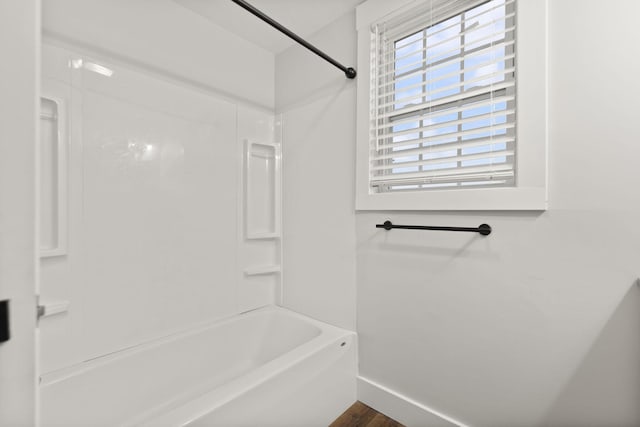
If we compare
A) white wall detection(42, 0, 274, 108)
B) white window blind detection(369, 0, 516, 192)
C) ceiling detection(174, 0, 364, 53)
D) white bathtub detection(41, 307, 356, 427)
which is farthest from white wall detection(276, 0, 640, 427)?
white wall detection(42, 0, 274, 108)

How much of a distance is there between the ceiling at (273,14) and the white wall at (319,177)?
7cm

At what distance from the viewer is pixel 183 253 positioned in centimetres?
175

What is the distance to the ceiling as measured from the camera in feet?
5.63

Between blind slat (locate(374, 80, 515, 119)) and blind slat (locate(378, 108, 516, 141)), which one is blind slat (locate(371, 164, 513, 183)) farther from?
blind slat (locate(374, 80, 515, 119))

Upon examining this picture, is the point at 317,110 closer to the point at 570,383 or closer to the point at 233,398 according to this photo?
the point at 233,398

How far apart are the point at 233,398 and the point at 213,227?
3.41 ft

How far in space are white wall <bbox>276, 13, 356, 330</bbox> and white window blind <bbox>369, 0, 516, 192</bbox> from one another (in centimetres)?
21

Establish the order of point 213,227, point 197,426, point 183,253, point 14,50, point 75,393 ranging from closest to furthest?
point 14,50, point 197,426, point 75,393, point 183,253, point 213,227

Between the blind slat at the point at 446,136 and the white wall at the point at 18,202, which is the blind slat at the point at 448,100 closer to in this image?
the blind slat at the point at 446,136

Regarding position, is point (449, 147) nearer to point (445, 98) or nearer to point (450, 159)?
point (450, 159)

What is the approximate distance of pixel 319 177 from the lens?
6.30ft

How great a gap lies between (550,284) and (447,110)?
0.84 m

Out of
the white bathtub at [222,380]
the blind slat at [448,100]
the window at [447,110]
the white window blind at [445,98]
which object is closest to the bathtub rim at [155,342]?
the white bathtub at [222,380]

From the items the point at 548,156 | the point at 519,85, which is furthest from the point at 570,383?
the point at 519,85
